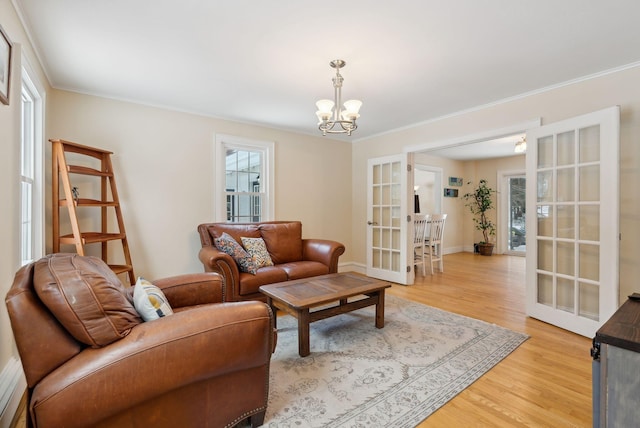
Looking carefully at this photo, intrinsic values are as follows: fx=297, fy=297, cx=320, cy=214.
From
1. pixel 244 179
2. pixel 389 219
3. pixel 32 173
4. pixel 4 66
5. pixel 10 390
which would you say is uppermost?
pixel 4 66

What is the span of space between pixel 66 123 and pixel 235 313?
306 cm

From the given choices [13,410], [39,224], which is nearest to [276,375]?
[13,410]

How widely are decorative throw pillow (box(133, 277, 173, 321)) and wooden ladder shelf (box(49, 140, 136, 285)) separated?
1494mm

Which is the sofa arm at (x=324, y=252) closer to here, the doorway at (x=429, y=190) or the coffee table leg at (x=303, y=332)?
the coffee table leg at (x=303, y=332)

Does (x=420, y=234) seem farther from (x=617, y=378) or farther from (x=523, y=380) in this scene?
(x=617, y=378)

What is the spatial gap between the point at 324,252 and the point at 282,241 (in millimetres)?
584

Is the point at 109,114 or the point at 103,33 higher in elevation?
the point at 103,33

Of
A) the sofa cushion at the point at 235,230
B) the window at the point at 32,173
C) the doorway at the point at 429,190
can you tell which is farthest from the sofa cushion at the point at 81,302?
the doorway at the point at 429,190

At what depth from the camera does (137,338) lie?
115 centimetres

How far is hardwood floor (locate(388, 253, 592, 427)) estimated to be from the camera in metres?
1.56

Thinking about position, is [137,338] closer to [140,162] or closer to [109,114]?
[140,162]

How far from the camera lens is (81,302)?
3.65 feet

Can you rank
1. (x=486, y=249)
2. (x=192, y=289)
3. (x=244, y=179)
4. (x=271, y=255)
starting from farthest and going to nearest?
1. (x=486, y=249)
2. (x=244, y=179)
3. (x=271, y=255)
4. (x=192, y=289)

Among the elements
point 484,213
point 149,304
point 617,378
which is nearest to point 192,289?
point 149,304
